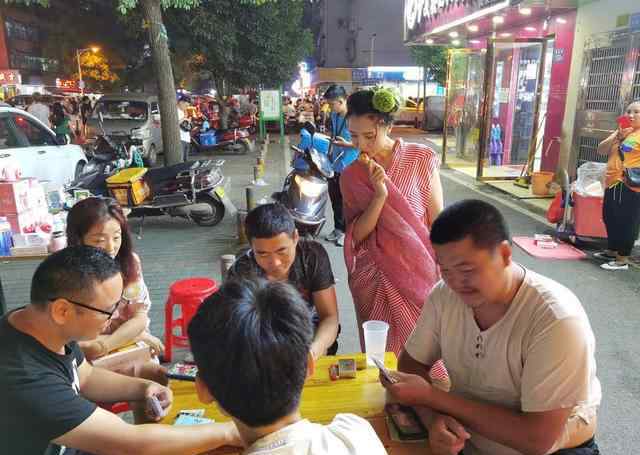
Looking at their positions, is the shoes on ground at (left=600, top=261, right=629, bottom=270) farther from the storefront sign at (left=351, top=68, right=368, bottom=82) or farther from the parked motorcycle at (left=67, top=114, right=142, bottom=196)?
the storefront sign at (left=351, top=68, right=368, bottom=82)

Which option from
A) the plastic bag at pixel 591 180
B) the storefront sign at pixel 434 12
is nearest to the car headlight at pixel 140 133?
the storefront sign at pixel 434 12

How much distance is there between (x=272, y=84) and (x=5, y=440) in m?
17.3

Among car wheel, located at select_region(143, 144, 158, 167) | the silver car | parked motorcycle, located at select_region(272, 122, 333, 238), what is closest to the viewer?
parked motorcycle, located at select_region(272, 122, 333, 238)

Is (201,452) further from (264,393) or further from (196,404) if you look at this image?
(264,393)

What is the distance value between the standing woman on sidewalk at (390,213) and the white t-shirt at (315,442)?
146 cm

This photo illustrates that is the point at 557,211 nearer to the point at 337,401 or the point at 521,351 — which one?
the point at 521,351

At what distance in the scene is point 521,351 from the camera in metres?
1.48

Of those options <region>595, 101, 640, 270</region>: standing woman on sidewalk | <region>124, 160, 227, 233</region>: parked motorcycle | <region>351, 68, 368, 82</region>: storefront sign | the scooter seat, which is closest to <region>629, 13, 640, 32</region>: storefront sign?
<region>595, 101, 640, 270</region>: standing woman on sidewalk

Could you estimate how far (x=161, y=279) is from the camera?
4816 mm

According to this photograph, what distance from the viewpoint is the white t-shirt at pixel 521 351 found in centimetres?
137

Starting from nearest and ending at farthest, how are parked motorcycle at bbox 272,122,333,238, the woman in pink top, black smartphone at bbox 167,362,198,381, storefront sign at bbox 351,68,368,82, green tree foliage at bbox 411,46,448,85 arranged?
black smartphone at bbox 167,362,198,381 → the woman in pink top → parked motorcycle at bbox 272,122,333,238 → green tree foliage at bbox 411,46,448,85 → storefront sign at bbox 351,68,368,82

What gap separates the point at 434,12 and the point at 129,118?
7.32 meters

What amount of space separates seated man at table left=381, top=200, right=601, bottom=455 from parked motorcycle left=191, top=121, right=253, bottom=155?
13048 millimetres

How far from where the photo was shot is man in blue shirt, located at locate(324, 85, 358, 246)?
539 centimetres
